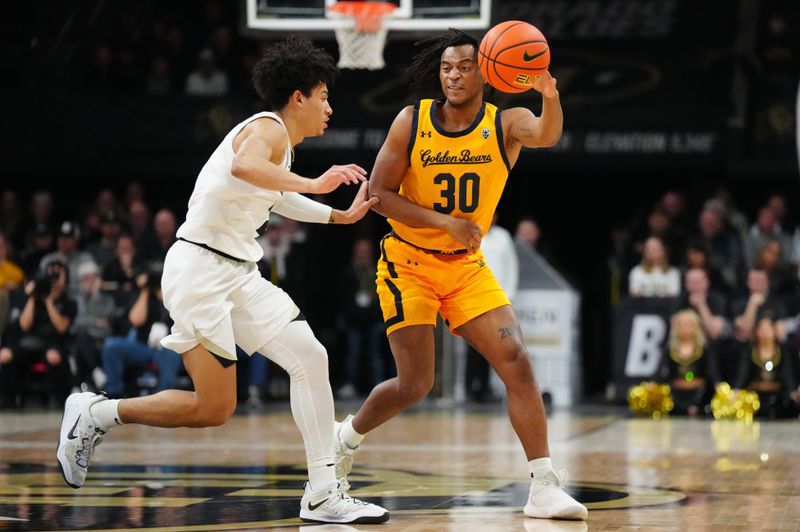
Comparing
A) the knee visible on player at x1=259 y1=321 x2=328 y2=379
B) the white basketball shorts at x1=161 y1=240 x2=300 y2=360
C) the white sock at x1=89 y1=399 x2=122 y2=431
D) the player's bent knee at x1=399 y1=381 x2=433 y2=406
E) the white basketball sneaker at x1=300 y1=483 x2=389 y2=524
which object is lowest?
the white basketball sneaker at x1=300 y1=483 x2=389 y2=524

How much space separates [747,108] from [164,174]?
758cm

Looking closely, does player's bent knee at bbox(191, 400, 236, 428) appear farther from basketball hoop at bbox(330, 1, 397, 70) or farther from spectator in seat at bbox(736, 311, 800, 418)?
spectator in seat at bbox(736, 311, 800, 418)

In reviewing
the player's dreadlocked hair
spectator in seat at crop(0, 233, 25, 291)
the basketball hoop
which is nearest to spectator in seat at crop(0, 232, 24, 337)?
spectator in seat at crop(0, 233, 25, 291)

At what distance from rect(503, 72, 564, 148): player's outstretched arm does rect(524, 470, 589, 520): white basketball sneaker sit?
1.59 m

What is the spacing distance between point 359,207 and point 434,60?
43.1 inches

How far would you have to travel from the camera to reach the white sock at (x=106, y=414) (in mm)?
6605

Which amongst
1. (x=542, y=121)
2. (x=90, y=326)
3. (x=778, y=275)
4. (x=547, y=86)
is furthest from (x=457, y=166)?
(x=90, y=326)

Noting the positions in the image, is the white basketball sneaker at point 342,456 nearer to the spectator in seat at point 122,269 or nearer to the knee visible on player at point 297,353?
the knee visible on player at point 297,353

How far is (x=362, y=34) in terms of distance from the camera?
1439cm

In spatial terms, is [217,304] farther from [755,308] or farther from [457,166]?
[755,308]

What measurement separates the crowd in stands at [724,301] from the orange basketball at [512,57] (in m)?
7.90

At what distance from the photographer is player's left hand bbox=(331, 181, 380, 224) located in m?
6.48

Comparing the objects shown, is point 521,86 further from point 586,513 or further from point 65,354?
point 65,354

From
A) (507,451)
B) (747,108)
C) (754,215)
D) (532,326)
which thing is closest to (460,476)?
(507,451)
